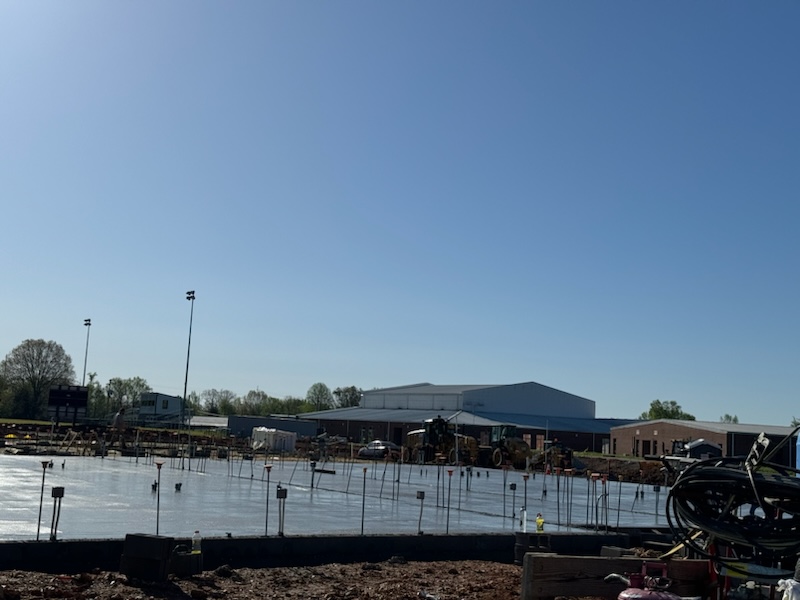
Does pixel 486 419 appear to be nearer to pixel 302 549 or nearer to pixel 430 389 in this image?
pixel 430 389

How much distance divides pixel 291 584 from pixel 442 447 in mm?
55542

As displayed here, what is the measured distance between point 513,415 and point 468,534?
85.0 meters

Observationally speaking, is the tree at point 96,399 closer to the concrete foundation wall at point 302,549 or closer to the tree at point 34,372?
the tree at point 34,372

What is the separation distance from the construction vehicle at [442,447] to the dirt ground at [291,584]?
50990 millimetres

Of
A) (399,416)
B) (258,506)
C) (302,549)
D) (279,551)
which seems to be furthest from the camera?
(399,416)

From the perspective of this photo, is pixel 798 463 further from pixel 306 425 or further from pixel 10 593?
pixel 306 425

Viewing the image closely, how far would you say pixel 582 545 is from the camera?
20.0 meters

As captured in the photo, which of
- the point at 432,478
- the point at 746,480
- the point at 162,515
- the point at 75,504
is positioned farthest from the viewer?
the point at 432,478

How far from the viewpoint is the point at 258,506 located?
2542cm

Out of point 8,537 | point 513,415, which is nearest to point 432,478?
point 8,537

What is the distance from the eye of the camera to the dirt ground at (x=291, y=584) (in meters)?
12.1

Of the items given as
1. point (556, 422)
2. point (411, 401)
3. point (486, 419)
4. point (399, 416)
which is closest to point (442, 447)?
point (486, 419)

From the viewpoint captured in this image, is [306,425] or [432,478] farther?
[306,425]

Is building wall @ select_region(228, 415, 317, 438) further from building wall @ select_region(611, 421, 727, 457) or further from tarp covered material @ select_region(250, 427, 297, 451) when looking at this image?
building wall @ select_region(611, 421, 727, 457)
